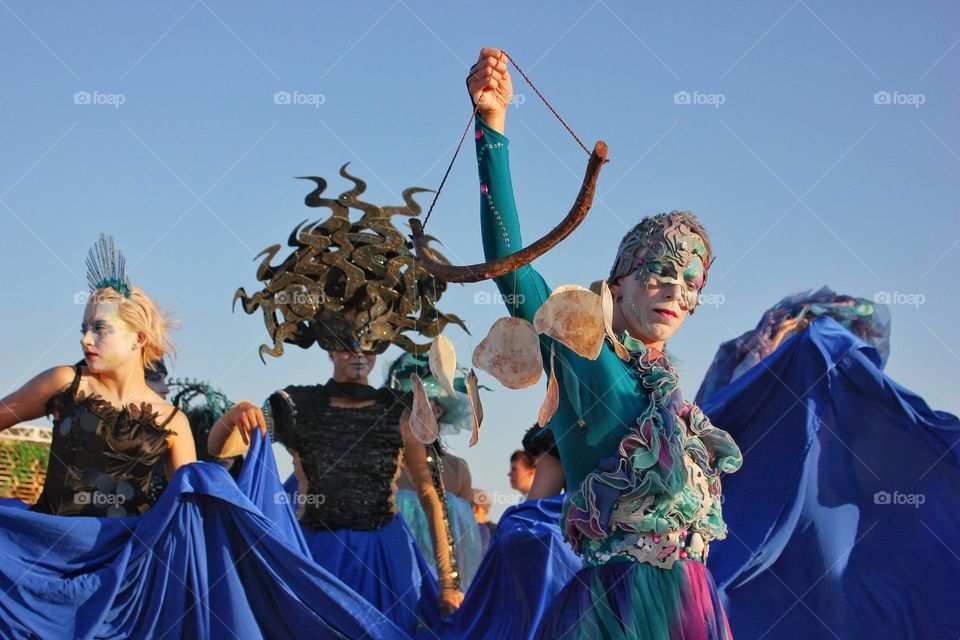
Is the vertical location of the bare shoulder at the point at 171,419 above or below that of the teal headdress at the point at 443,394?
below

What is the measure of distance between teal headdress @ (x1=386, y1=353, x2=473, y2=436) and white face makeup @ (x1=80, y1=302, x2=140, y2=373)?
1.51 metres

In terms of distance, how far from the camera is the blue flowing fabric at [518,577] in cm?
511

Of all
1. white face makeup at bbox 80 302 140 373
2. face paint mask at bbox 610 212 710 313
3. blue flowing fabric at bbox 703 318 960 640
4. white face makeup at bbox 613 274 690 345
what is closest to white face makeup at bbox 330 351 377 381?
white face makeup at bbox 80 302 140 373

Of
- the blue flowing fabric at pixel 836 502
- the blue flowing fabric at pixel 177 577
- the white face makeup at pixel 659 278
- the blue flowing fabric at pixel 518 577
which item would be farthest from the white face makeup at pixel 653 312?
the blue flowing fabric at pixel 177 577

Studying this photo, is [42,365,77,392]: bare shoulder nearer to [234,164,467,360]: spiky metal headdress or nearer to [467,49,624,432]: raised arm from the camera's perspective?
[234,164,467,360]: spiky metal headdress

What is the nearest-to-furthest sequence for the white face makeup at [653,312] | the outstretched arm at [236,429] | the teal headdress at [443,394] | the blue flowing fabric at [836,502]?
the white face makeup at [653,312] → the blue flowing fabric at [836,502] → the outstretched arm at [236,429] → the teal headdress at [443,394]

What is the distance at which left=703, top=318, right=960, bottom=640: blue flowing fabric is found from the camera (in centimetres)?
510

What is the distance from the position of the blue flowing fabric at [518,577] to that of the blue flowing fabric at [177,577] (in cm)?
32

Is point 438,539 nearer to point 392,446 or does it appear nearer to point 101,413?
point 392,446

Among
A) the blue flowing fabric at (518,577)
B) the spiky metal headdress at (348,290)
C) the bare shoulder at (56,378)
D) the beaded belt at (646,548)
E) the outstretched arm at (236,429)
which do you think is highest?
the spiky metal headdress at (348,290)

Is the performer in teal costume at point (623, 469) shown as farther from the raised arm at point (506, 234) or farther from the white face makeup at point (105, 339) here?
the white face makeup at point (105, 339)

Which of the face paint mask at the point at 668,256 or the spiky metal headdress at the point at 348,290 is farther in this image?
the spiky metal headdress at the point at 348,290

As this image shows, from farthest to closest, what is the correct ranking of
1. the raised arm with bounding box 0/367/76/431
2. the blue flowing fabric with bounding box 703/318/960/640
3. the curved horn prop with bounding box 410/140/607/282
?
the raised arm with bounding box 0/367/76/431, the blue flowing fabric with bounding box 703/318/960/640, the curved horn prop with bounding box 410/140/607/282

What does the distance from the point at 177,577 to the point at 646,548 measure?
2541mm
